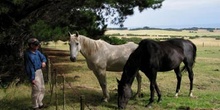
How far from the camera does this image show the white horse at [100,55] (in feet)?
29.0

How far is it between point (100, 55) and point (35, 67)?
7.72 ft

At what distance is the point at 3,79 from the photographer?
39.6 ft

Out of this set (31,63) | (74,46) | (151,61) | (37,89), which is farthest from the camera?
(151,61)

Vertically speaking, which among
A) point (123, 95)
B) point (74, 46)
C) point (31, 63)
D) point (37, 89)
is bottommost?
point (123, 95)

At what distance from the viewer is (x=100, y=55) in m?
9.29

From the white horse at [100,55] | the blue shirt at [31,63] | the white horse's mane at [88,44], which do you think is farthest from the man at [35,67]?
Answer: the white horse's mane at [88,44]

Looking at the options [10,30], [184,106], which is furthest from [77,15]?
[184,106]

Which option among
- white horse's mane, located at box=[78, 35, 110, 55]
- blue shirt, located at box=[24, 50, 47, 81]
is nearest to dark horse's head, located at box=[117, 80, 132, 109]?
white horse's mane, located at box=[78, 35, 110, 55]

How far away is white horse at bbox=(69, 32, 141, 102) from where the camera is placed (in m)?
8.84

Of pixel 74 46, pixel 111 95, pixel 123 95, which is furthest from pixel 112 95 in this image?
pixel 74 46

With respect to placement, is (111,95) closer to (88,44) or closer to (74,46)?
(88,44)

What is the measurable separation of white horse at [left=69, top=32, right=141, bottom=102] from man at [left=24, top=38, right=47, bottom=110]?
121 centimetres

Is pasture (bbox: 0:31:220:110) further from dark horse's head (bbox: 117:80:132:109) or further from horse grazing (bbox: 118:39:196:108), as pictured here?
horse grazing (bbox: 118:39:196:108)

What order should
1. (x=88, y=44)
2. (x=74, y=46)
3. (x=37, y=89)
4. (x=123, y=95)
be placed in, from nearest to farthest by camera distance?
(x=37, y=89) → (x=123, y=95) → (x=74, y=46) → (x=88, y=44)
